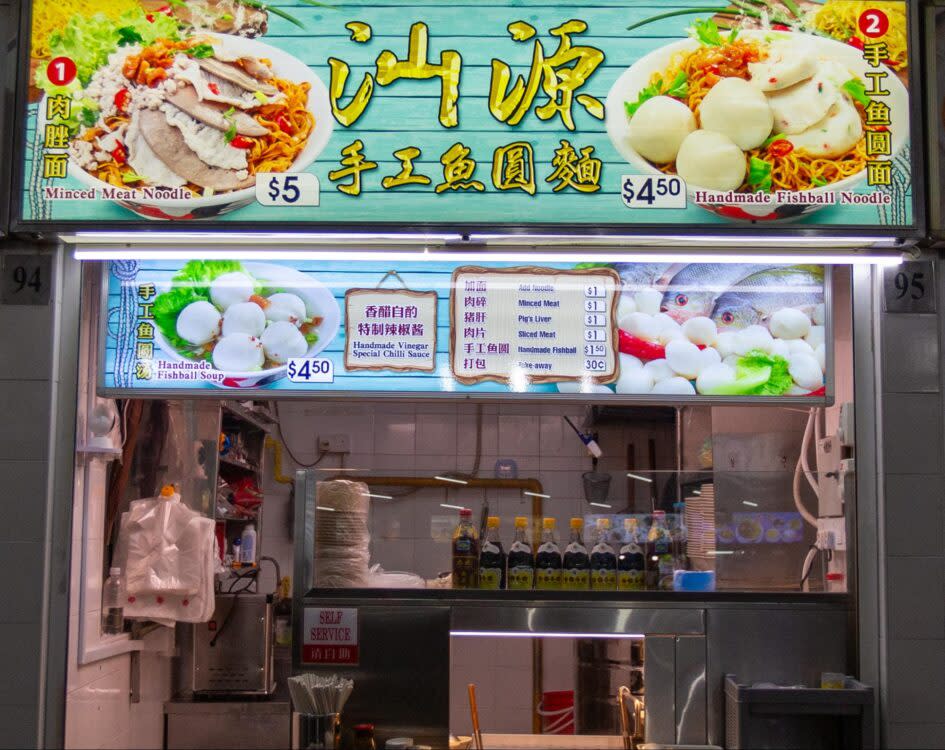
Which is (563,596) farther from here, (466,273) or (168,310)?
(168,310)

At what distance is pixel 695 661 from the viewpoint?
438 cm

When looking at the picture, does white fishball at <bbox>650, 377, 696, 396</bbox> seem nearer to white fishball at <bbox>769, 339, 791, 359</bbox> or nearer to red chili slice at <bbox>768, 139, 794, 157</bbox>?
white fishball at <bbox>769, 339, 791, 359</bbox>

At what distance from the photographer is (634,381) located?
414cm

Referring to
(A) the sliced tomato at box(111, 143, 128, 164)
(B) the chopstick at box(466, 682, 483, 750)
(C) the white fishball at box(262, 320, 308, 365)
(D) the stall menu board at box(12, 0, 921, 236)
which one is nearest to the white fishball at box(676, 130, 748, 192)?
(D) the stall menu board at box(12, 0, 921, 236)

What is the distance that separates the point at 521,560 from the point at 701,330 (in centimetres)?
130

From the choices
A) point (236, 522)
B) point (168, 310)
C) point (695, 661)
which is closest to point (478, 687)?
point (695, 661)

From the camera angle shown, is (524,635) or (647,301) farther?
(524,635)

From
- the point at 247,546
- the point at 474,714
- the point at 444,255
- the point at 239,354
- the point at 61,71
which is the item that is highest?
the point at 61,71

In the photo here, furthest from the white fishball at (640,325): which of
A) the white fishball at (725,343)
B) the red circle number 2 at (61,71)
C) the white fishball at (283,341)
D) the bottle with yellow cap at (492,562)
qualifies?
the red circle number 2 at (61,71)

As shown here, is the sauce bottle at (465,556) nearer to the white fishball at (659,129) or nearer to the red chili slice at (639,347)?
the red chili slice at (639,347)

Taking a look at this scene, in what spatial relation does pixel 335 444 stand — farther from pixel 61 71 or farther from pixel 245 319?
pixel 61 71

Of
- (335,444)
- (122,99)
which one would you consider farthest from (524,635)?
(335,444)

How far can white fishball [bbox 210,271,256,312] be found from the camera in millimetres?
4156

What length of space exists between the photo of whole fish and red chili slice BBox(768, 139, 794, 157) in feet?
1.83
